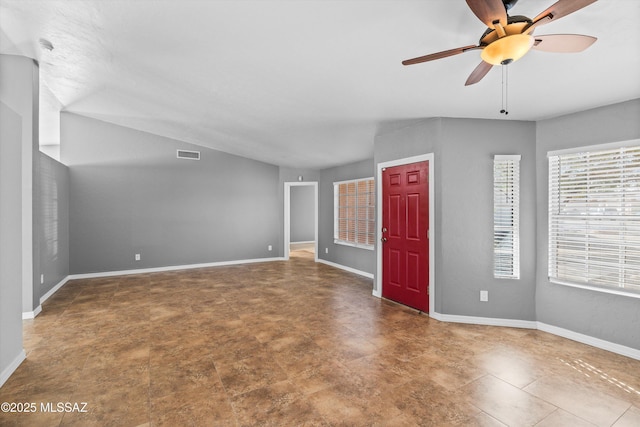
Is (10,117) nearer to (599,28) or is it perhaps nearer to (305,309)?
(305,309)

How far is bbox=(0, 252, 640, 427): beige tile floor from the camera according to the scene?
1.96 meters

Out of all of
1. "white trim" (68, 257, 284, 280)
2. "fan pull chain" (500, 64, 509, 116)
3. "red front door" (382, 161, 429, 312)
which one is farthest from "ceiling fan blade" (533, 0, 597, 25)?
"white trim" (68, 257, 284, 280)

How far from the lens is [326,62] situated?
2605 mm

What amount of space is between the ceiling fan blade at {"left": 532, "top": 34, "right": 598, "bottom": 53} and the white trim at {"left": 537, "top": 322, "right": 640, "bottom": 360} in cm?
297

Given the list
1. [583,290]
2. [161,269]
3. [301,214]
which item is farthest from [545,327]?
[301,214]

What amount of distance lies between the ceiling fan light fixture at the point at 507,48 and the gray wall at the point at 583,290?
2320 mm

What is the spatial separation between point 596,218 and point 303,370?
11.1ft

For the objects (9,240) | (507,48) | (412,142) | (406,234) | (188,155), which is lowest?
(406,234)

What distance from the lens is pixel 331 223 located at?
729cm

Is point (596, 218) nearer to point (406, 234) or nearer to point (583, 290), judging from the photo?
point (583, 290)

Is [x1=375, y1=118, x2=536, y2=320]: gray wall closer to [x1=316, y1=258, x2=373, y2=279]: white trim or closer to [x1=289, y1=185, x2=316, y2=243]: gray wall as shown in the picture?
[x1=316, y1=258, x2=373, y2=279]: white trim

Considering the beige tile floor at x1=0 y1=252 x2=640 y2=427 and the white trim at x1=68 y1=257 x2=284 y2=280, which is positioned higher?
the white trim at x1=68 y1=257 x2=284 y2=280

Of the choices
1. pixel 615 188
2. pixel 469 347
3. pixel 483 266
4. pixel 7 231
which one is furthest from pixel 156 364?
pixel 615 188

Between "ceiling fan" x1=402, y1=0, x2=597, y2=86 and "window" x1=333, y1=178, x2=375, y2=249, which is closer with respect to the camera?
"ceiling fan" x1=402, y1=0, x2=597, y2=86
